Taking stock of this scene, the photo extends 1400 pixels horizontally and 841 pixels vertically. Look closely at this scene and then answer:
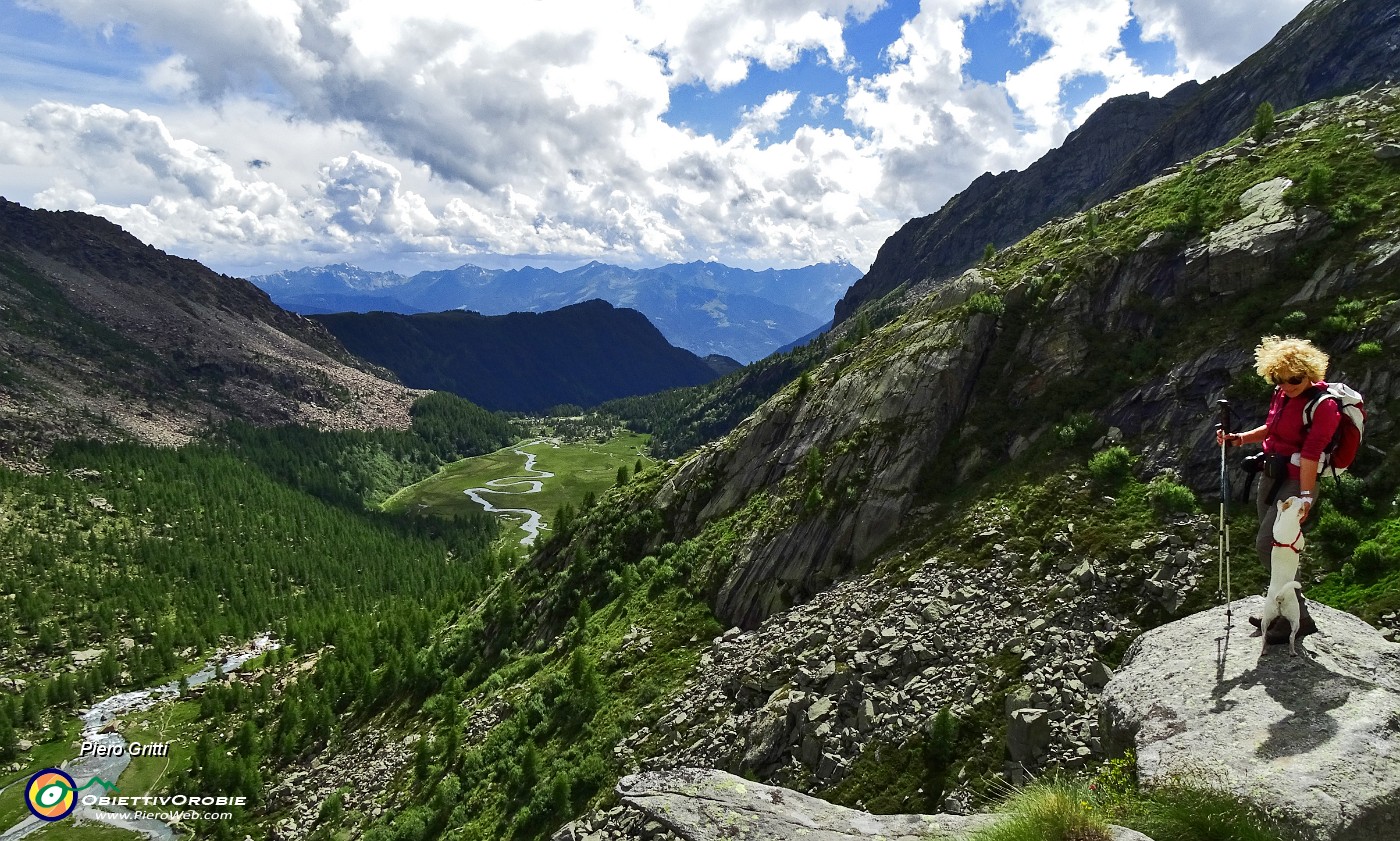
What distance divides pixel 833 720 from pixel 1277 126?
52.6 m

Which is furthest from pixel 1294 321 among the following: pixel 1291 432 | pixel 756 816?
pixel 756 816

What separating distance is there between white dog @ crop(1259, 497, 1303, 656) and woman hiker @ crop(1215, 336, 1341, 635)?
0.61ft

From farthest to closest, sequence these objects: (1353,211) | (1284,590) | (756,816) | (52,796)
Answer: (52,796) < (1353,211) < (756,816) < (1284,590)

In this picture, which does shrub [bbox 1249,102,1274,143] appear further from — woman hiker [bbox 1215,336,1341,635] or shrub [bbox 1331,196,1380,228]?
woman hiker [bbox 1215,336,1341,635]

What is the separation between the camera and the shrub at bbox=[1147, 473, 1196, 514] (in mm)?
23875

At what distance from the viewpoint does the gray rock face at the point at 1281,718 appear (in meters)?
8.72

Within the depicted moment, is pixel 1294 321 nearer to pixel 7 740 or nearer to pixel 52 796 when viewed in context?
pixel 52 796

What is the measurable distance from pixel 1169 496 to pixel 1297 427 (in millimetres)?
14910

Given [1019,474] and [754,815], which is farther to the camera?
[1019,474]

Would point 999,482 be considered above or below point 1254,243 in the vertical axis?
below

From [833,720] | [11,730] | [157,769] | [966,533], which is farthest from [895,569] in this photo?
[11,730]

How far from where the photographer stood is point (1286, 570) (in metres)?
11.4

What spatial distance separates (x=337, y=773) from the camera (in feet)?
170

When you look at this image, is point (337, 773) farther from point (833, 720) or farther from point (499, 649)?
point (833, 720)
